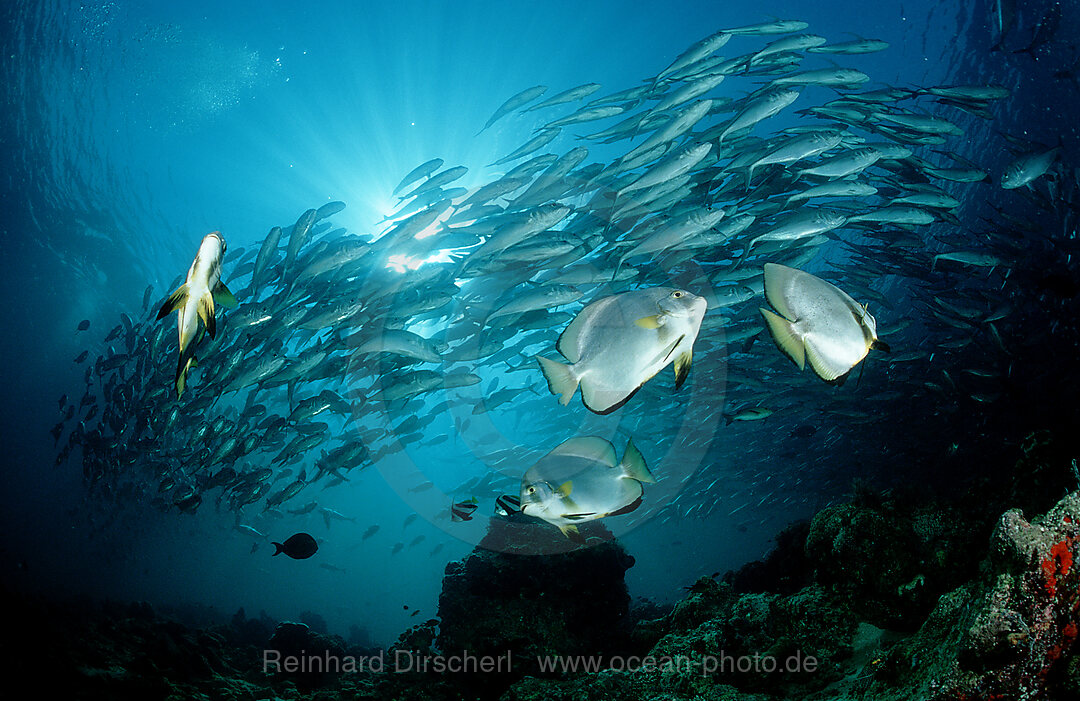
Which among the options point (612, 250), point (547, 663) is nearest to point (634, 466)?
point (547, 663)

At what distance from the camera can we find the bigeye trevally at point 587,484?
2219mm

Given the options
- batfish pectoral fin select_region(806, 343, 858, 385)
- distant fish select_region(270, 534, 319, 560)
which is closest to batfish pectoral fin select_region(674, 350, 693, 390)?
batfish pectoral fin select_region(806, 343, 858, 385)

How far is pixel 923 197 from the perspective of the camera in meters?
6.02

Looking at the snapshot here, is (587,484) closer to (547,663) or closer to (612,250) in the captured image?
(547,663)

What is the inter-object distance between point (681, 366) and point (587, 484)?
0.87 m

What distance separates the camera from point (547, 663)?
4.98 metres

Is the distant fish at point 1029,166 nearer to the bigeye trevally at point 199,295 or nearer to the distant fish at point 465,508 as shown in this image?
the distant fish at point 465,508

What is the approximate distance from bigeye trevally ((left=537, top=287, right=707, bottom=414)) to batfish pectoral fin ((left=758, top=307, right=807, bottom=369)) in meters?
0.25

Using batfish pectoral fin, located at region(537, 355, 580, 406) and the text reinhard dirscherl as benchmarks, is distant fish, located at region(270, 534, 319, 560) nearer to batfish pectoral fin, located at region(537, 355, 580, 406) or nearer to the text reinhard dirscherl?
the text reinhard dirscherl

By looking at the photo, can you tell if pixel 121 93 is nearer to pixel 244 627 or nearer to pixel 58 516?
pixel 244 627

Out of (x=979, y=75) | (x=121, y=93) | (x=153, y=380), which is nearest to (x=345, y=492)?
(x=121, y=93)

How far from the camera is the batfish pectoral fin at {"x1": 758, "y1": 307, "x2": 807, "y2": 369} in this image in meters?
1.67

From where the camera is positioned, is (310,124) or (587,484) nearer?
(587,484)

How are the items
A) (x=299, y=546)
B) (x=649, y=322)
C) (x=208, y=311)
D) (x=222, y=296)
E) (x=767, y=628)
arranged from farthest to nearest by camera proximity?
1. (x=299, y=546)
2. (x=767, y=628)
3. (x=222, y=296)
4. (x=208, y=311)
5. (x=649, y=322)
